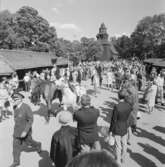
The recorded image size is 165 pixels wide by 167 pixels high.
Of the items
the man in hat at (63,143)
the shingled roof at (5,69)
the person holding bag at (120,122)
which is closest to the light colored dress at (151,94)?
the person holding bag at (120,122)

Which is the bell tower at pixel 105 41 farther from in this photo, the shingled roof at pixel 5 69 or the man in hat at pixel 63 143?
the man in hat at pixel 63 143

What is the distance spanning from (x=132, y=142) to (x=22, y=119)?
3.53 metres

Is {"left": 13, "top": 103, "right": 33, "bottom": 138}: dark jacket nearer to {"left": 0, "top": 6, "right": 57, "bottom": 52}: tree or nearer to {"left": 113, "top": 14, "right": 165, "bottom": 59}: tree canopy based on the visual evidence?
{"left": 0, "top": 6, "right": 57, "bottom": 52}: tree

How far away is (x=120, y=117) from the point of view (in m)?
4.64

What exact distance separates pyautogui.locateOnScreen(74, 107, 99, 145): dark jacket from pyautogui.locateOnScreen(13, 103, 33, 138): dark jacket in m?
1.34

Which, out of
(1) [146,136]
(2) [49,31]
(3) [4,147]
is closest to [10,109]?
(3) [4,147]

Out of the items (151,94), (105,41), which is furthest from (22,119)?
(105,41)

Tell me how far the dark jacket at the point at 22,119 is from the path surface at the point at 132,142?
1.04m

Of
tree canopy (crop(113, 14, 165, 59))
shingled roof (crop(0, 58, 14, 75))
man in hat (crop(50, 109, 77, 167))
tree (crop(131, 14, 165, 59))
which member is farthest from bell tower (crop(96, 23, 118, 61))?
man in hat (crop(50, 109, 77, 167))

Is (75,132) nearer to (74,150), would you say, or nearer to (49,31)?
(74,150)

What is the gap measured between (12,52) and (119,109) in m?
17.9

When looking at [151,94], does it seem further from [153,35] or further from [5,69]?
[153,35]

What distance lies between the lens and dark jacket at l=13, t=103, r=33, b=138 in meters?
4.66

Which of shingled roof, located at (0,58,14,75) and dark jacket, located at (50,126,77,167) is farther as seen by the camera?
shingled roof, located at (0,58,14,75)
